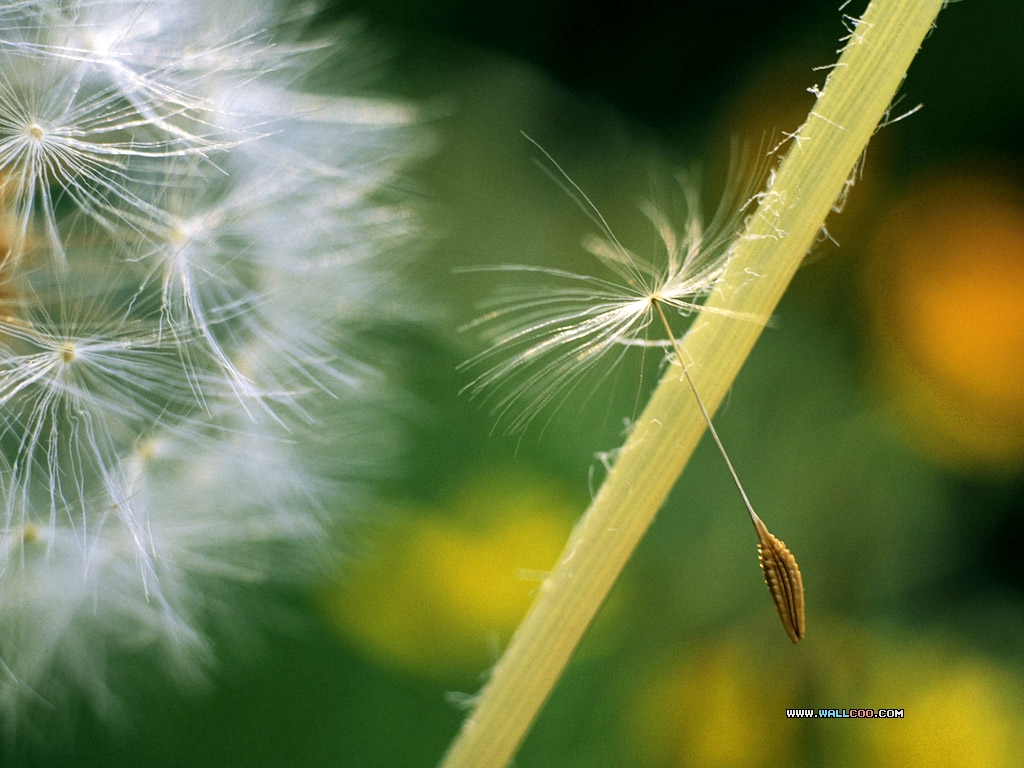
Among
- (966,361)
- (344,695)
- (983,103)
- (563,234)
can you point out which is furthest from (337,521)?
(983,103)

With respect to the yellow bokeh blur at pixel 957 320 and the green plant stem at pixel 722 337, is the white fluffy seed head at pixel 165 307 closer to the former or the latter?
the green plant stem at pixel 722 337

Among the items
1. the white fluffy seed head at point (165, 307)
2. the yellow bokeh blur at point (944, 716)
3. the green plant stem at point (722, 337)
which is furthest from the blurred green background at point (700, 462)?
the green plant stem at point (722, 337)

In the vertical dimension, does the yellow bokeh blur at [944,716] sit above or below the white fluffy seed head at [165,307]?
below

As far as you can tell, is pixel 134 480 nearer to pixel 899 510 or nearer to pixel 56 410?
pixel 56 410

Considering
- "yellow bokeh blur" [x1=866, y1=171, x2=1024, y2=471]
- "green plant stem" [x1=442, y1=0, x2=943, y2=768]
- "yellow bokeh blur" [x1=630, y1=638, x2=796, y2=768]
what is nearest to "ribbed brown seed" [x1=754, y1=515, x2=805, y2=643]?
"green plant stem" [x1=442, y1=0, x2=943, y2=768]

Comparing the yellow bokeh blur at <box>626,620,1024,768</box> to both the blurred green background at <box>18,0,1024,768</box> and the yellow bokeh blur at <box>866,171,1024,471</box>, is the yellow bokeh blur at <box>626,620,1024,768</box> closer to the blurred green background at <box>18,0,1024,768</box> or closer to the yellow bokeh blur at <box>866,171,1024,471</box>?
the blurred green background at <box>18,0,1024,768</box>
